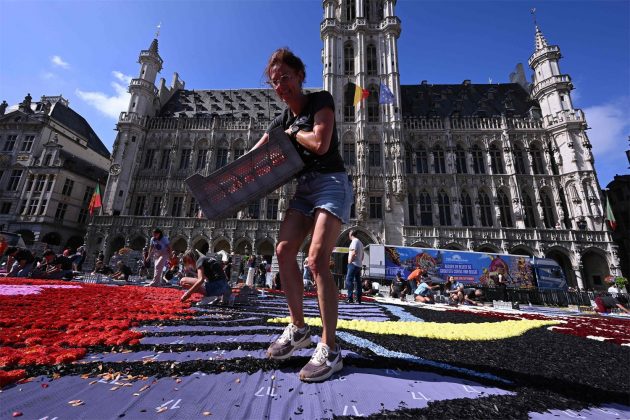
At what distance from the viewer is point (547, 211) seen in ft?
85.8

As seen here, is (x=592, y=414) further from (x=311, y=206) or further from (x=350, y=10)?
(x=350, y=10)

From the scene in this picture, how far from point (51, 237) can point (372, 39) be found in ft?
134

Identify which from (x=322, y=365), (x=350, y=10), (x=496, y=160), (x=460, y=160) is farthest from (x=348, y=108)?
(x=322, y=365)

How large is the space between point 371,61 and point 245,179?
32669 millimetres

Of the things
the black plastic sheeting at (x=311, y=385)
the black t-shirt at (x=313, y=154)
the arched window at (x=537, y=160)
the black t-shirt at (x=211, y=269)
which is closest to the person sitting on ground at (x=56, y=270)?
the black t-shirt at (x=211, y=269)

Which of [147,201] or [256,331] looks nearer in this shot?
[256,331]

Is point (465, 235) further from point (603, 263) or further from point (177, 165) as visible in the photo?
point (177, 165)

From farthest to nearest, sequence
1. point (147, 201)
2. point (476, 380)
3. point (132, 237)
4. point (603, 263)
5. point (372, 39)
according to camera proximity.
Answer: point (372, 39)
point (147, 201)
point (132, 237)
point (603, 263)
point (476, 380)

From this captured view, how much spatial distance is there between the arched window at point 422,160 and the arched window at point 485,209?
5.73m

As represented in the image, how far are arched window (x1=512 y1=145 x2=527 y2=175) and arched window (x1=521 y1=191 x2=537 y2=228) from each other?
7.65ft

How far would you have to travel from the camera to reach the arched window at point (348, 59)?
98.2ft

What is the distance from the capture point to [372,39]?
3055cm

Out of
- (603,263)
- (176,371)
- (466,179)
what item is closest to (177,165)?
(466,179)

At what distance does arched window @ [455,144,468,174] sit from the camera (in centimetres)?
2786
